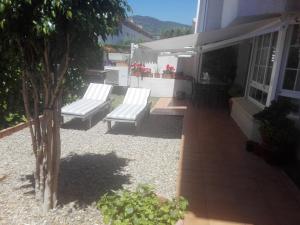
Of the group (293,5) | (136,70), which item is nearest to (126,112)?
(293,5)

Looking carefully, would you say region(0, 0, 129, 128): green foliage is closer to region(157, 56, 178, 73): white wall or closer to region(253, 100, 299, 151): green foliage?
region(253, 100, 299, 151): green foliage

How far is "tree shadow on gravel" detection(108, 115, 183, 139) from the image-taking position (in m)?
11.8

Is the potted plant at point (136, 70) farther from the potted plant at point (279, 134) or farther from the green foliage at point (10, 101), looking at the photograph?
the potted plant at point (279, 134)

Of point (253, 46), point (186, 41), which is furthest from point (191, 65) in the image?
point (186, 41)

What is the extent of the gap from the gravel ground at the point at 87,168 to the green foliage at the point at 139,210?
1286 millimetres

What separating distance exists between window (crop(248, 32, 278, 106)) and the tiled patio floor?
2.51 metres

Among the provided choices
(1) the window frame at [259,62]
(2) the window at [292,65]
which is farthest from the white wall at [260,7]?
(1) the window frame at [259,62]

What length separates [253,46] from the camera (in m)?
14.3

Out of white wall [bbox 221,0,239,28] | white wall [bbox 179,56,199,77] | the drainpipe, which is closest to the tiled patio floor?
white wall [bbox 221,0,239,28]

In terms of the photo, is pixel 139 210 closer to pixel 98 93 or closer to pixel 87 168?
pixel 87 168

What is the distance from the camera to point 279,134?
842cm

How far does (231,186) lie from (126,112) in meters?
6.29

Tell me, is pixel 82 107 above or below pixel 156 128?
above

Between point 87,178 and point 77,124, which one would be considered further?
point 77,124
